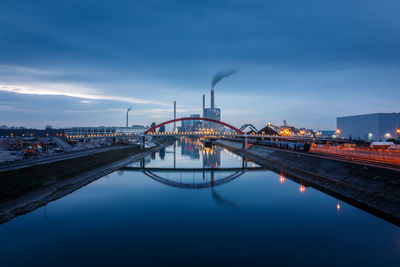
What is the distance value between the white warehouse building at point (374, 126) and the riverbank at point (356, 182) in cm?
3913

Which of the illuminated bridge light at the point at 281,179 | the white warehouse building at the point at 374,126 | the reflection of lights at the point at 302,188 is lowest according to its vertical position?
the illuminated bridge light at the point at 281,179

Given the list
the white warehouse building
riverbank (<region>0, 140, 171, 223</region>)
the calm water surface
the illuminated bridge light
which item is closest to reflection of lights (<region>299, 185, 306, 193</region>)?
the calm water surface

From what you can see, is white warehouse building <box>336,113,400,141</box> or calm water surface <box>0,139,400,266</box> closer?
calm water surface <box>0,139,400,266</box>

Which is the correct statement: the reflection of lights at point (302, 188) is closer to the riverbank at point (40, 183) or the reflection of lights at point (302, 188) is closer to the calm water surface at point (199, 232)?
the calm water surface at point (199, 232)

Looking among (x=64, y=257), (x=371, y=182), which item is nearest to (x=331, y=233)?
(x=371, y=182)

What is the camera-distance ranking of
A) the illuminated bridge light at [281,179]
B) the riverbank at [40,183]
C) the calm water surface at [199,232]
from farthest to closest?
the illuminated bridge light at [281,179]
the riverbank at [40,183]
the calm water surface at [199,232]

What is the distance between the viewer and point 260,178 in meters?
36.7

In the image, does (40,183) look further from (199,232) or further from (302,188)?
(302,188)

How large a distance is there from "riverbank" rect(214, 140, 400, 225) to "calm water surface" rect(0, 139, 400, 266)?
1.16 metres

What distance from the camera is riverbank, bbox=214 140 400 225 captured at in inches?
723

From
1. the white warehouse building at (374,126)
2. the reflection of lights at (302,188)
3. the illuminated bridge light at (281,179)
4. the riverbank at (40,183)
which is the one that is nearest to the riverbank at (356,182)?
the illuminated bridge light at (281,179)

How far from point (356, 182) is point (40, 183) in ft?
96.2

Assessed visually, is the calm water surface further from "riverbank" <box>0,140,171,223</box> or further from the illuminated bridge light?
the illuminated bridge light

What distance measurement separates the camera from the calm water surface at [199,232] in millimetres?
12805
